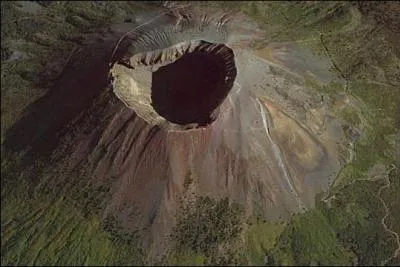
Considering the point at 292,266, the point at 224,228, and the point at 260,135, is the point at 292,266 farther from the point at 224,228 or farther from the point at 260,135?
the point at 260,135

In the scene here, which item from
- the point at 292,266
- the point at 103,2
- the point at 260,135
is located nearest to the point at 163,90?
the point at 260,135

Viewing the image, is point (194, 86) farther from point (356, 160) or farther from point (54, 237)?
point (54, 237)

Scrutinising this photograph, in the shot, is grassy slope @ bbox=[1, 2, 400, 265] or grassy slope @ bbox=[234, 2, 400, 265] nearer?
grassy slope @ bbox=[1, 2, 400, 265]

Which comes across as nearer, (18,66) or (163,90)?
(163,90)

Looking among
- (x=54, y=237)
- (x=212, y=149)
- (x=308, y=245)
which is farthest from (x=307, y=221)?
(x=54, y=237)

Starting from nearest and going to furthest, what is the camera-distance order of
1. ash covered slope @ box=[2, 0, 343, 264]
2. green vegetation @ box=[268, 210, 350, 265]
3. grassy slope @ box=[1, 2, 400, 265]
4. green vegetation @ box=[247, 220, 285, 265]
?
ash covered slope @ box=[2, 0, 343, 264], green vegetation @ box=[247, 220, 285, 265], green vegetation @ box=[268, 210, 350, 265], grassy slope @ box=[1, 2, 400, 265]

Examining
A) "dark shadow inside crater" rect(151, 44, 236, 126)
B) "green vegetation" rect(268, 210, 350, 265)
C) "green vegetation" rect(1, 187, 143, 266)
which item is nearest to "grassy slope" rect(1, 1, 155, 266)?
"green vegetation" rect(1, 187, 143, 266)

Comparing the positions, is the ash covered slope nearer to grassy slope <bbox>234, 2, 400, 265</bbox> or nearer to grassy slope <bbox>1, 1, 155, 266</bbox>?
grassy slope <bbox>1, 1, 155, 266</bbox>
